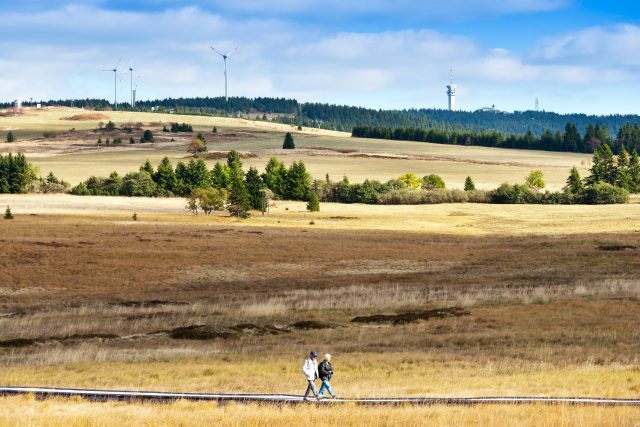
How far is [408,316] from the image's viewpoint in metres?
51.6

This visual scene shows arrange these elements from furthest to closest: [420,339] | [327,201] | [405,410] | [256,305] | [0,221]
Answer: [327,201] → [0,221] → [256,305] → [420,339] → [405,410]

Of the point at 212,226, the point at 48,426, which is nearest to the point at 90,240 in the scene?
the point at 212,226

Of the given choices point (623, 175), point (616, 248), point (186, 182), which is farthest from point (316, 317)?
point (623, 175)

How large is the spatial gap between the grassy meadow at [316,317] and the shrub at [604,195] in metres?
51.7

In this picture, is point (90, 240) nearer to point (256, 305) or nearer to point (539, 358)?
point (256, 305)

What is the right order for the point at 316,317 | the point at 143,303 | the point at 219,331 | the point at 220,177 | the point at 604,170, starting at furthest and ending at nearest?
the point at 604,170 < the point at 220,177 < the point at 143,303 < the point at 316,317 < the point at 219,331

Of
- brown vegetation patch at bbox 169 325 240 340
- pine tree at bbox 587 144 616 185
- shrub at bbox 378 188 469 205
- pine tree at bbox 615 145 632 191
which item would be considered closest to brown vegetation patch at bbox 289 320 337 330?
brown vegetation patch at bbox 169 325 240 340

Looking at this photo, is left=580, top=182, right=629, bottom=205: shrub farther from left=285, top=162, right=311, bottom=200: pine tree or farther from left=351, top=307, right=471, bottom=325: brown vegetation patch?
left=351, top=307, right=471, bottom=325: brown vegetation patch

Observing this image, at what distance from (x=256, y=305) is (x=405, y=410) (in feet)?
99.0

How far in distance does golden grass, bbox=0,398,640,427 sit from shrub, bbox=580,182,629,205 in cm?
14362

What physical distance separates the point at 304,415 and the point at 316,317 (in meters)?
26.4

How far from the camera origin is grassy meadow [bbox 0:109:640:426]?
28.5 meters

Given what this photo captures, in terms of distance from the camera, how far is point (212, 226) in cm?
11625

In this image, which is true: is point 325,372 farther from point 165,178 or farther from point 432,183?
point 432,183
